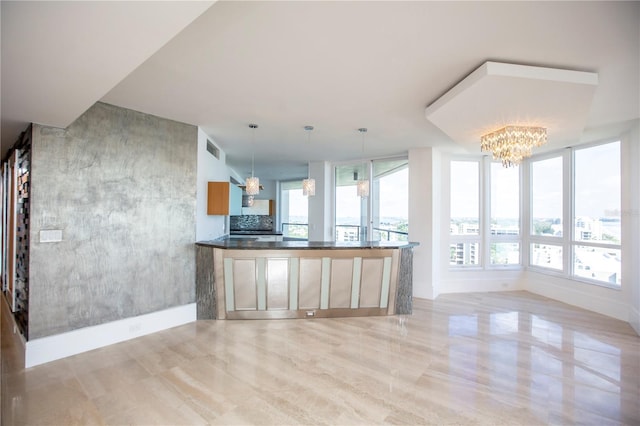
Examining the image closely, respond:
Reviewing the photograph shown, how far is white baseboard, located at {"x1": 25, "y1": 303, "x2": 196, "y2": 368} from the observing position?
2744 mm

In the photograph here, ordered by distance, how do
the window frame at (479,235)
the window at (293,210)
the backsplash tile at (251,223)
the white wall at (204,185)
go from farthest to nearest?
the window at (293,210) < the backsplash tile at (251,223) < the window frame at (479,235) < the white wall at (204,185)

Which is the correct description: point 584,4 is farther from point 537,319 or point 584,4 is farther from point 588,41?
point 537,319

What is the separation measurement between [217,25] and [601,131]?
528cm

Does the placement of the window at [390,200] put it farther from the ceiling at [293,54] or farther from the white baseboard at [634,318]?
the white baseboard at [634,318]

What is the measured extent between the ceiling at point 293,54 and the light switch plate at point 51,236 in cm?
106

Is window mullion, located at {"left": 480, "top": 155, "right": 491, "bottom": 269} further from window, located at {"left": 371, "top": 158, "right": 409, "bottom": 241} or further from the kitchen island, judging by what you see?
the kitchen island

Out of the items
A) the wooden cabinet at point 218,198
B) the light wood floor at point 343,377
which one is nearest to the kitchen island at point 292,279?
the light wood floor at point 343,377

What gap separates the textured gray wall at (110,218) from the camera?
2.83m

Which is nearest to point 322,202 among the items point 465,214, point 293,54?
point 465,214

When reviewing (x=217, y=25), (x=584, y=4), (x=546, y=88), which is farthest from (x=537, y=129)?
(x=217, y=25)

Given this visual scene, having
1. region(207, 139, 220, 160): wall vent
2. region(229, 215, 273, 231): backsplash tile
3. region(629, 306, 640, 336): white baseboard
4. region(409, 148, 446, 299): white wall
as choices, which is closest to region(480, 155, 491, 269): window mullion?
region(409, 148, 446, 299): white wall

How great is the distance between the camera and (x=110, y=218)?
3.21m

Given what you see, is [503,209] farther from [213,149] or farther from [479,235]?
[213,149]

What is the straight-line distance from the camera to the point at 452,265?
5707mm
